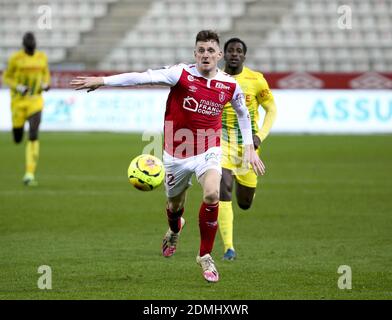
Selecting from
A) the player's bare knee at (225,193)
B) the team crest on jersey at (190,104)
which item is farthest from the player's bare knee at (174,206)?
the team crest on jersey at (190,104)

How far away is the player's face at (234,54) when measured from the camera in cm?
1028

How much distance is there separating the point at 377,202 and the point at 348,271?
624 cm

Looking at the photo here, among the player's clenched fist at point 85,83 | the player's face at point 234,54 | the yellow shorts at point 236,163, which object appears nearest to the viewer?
the player's clenched fist at point 85,83

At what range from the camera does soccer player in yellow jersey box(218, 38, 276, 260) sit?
33.9 feet

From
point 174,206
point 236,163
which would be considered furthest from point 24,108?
point 174,206

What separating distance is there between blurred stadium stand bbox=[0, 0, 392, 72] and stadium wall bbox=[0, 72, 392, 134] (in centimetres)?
542

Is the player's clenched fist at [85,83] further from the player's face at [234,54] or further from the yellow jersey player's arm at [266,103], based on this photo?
the yellow jersey player's arm at [266,103]

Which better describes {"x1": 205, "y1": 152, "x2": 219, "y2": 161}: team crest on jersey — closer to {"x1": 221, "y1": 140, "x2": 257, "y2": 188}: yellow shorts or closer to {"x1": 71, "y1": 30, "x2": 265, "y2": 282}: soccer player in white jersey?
{"x1": 71, "y1": 30, "x2": 265, "y2": 282}: soccer player in white jersey

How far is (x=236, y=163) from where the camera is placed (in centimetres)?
1067

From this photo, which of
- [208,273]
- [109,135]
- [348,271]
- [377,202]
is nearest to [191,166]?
[208,273]

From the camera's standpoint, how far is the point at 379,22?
1391 inches

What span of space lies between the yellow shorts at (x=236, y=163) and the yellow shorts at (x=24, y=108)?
23.8 ft

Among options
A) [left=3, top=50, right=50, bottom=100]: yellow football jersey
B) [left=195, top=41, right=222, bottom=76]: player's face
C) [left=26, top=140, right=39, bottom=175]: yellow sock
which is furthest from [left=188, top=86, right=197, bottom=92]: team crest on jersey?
[left=3, top=50, right=50, bottom=100]: yellow football jersey
